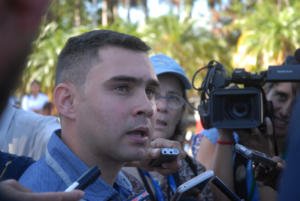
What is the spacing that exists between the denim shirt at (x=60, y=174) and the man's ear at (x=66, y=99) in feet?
0.42

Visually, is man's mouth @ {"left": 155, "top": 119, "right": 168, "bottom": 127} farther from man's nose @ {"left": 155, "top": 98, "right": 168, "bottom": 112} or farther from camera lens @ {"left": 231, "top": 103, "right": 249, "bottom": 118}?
camera lens @ {"left": 231, "top": 103, "right": 249, "bottom": 118}

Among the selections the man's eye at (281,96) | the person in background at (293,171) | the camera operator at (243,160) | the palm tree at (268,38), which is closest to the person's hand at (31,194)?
the person in background at (293,171)

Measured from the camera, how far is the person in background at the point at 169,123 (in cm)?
237

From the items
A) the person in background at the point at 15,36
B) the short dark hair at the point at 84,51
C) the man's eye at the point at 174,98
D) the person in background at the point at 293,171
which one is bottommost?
the person in background at the point at 293,171

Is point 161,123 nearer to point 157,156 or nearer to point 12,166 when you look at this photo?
point 157,156

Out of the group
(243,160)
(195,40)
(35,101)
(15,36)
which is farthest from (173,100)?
(195,40)

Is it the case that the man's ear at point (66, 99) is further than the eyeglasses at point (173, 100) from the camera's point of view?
No

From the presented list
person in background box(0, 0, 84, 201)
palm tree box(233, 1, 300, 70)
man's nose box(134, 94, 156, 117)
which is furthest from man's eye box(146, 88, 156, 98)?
palm tree box(233, 1, 300, 70)

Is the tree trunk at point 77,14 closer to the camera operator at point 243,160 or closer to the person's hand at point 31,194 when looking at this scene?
the camera operator at point 243,160

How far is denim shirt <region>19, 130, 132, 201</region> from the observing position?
1.59 m

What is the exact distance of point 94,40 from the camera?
1865mm

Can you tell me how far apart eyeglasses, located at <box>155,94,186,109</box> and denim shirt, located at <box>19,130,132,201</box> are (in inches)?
46.4

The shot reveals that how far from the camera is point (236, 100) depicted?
2.47 meters

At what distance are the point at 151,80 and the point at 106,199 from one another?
0.58 m
